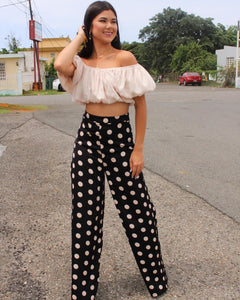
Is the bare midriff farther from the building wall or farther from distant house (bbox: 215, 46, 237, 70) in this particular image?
distant house (bbox: 215, 46, 237, 70)

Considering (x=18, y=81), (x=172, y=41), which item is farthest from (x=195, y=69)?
(x=18, y=81)

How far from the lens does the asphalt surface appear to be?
2.35 m

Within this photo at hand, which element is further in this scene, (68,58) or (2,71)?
(2,71)

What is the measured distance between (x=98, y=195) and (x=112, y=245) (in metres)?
0.93

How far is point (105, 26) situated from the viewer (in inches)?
79.7

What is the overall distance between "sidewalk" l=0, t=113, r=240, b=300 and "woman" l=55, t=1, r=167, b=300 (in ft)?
1.24

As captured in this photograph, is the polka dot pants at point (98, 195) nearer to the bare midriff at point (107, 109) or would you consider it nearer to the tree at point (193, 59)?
the bare midriff at point (107, 109)

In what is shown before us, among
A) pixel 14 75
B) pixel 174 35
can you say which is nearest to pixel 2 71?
pixel 14 75

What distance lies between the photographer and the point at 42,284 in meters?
2.39

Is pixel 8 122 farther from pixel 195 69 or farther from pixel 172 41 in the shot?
pixel 172 41

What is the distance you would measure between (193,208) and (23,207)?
5.83ft

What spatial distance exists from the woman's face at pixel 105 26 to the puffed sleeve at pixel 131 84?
0.71 ft

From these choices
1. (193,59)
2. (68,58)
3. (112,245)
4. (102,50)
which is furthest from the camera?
(193,59)

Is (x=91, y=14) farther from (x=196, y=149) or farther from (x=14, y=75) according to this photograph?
(x=14, y=75)
